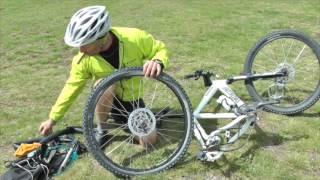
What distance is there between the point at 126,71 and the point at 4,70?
531 cm

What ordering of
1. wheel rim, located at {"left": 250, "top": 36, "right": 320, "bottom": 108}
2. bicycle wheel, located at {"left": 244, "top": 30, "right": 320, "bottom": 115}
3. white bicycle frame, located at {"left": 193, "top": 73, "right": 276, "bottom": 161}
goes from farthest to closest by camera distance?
wheel rim, located at {"left": 250, "top": 36, "right": 320, "bottom": 108} < bicycle wheel, located at {"left": 244, "top": 30, "right": 320, "bottom": 115} < white bicycle frame, located at {"left": 193, "top": 73, "right": 276, "bottom": 161}

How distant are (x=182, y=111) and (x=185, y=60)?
13.6 feet

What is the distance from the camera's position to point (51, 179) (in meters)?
5.01

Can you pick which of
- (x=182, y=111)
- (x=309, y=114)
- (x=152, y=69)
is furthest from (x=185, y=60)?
(x=152, y=69)

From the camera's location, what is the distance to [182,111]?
5113 mm

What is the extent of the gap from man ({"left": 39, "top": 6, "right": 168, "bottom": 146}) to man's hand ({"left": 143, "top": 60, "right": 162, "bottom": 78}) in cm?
10

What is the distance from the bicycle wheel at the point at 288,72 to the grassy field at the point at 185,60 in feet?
0.82

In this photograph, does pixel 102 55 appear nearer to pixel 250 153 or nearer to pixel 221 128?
pixel 221 128

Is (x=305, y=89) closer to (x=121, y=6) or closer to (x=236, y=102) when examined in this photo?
(x=236, y=102)

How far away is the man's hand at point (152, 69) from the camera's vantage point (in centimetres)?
469

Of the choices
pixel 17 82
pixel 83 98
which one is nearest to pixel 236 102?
pixel 83 98

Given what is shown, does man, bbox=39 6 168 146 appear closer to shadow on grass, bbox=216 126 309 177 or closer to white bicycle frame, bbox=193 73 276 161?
white bicycle frame, bbox=193 73 276 161

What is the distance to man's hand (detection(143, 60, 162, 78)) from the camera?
4688mm

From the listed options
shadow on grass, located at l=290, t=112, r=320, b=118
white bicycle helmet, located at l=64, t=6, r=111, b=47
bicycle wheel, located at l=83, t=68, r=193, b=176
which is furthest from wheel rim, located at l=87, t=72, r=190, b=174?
shadow on grass, located at l=290, t=112, r=320, b=118
